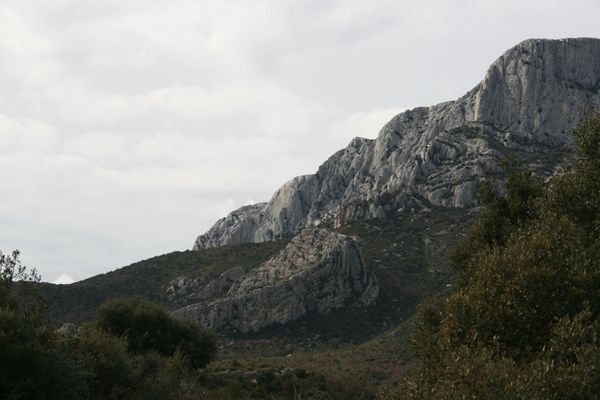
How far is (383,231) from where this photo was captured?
14700 cm

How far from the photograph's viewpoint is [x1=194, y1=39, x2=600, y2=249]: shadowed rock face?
152 meters

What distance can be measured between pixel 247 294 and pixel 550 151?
90.6 m

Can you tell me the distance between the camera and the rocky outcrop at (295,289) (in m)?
117

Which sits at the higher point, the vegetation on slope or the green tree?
the vegetation on slope

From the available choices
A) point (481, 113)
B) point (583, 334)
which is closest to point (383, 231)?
point (481, 113)

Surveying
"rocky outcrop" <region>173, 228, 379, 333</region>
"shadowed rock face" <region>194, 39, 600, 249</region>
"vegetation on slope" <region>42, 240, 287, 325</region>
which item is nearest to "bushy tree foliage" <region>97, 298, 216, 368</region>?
"rocky outcrop" <region>173, 228, 379, 333</region>

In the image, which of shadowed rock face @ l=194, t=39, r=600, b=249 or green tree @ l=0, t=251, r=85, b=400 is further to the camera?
shadowed rock face @ l=194, t=39, r=600, b=249

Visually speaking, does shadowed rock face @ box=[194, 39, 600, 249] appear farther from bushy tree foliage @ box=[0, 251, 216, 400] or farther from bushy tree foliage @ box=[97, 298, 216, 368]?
bushy tree foliage @ box=[0, 251, 216, 400]

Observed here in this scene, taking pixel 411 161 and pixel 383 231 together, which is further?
pixel 411 161

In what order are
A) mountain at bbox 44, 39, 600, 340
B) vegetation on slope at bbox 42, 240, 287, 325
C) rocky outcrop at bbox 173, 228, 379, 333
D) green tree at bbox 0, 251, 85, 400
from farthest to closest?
vegetation on slope at bbox 42, 240, 287, 325 → mountain at bbox 44, 39, 600, 340 → rocky outcrop at bbox 173, 228, 379, 333 → green tree at bbox 0, 251, 85, 400

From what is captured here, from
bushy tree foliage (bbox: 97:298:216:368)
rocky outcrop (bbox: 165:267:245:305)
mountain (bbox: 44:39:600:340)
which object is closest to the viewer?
bushy tree foliage (bbox: 97:298:216:368)

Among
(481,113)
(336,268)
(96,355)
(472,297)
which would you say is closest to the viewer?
(472,297)

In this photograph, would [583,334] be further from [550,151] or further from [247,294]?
[550,151]

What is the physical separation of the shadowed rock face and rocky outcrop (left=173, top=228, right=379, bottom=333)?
29915mm
